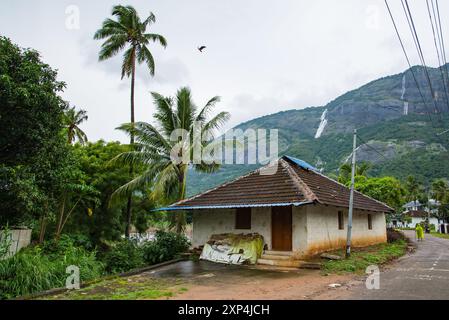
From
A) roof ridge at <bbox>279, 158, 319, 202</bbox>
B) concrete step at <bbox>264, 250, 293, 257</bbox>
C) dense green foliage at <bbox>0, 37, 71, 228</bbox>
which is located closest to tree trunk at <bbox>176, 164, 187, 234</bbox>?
roof ridge at <bbox>279, 158, 319, 202</bbox>

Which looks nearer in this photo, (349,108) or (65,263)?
(65,263)

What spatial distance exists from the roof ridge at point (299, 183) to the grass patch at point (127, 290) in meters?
5.50

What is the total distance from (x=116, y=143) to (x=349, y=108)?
12538cm

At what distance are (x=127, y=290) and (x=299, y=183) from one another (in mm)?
8122

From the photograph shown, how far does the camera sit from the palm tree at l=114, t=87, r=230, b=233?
687 inches

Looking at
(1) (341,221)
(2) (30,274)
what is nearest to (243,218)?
(1) (341,221)

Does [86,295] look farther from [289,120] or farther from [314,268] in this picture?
[289,120]

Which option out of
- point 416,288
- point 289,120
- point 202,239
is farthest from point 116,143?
point 289,120

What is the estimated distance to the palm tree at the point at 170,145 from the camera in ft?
57.3

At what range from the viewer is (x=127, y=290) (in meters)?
8.56

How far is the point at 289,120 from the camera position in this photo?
13575 cm

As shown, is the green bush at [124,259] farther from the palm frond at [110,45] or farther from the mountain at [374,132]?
the mountain at [374,132]

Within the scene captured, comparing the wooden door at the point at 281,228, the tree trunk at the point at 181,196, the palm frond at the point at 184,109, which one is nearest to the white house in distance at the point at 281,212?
the wooden door at the point at 281,228
